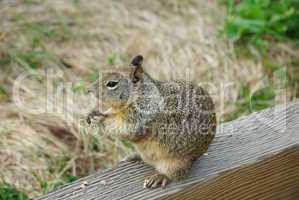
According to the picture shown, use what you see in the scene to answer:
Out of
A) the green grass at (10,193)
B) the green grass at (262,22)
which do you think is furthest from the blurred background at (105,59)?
the green grass at (10,193)

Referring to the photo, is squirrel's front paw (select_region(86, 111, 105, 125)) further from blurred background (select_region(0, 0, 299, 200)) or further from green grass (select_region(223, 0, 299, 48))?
green grass (select_region(223, 0, 299, 48))

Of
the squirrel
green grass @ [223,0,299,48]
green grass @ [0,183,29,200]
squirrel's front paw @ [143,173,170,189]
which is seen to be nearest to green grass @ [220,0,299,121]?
green grass @ [223,0,299,48]

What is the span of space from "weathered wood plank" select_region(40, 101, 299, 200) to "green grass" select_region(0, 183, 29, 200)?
1175 millimetres

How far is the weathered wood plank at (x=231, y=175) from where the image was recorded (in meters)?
2.02

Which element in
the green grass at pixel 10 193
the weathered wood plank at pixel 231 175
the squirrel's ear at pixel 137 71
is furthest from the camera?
the green grass at pixel 10 193

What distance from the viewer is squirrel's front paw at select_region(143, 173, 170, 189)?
2.06m

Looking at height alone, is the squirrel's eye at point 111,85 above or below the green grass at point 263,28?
above

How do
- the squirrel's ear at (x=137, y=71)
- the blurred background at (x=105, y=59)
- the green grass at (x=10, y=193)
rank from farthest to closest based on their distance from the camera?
the blurred background at (x=105, y=59), the green grass at (x=10, y=193), the squirrel's ear at (x=137, y=71)

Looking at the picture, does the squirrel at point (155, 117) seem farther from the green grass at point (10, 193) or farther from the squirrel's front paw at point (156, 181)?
the green grass at point (10, 193)

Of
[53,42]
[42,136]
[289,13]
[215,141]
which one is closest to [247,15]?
[289,13]

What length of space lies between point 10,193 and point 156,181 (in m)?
1.43

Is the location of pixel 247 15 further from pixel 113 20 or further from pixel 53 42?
pixel 53 42

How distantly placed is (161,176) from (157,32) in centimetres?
304

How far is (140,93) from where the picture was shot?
7.77ft
